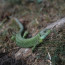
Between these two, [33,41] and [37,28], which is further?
[37,28]

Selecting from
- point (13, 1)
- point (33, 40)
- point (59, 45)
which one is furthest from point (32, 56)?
point (13, 1)

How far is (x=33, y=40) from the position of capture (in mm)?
4750

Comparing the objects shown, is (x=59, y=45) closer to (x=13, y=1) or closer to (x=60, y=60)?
(x=60, y=60)

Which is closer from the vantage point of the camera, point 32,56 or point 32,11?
point 32,56

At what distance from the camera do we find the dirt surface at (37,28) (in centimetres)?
397

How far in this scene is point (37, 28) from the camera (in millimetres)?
6023

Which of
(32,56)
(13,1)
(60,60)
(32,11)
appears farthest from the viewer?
(13,1)

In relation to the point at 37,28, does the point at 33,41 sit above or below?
above

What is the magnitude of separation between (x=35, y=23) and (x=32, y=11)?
4.96ft

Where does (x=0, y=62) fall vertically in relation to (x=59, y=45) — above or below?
below

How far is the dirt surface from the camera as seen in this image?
156 inches

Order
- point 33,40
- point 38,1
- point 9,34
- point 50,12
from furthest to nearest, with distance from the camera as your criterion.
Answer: point 38,1
point 50,12
point 9,34
point 33,40

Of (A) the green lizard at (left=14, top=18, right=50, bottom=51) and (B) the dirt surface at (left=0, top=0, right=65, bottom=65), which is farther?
(A) the green lizard at (left=14, top=18, right=50, bottom=51)

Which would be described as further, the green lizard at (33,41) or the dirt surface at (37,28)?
the green lizard at (33,41)
